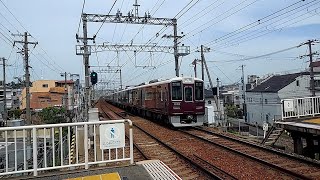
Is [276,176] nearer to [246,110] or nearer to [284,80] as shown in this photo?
[284,80]

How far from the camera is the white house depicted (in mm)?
38469

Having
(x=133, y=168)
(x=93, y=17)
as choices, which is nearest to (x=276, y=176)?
(x=133, y=168)

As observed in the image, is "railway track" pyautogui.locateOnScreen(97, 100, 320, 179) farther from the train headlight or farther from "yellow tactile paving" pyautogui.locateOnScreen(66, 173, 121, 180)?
the train headlight

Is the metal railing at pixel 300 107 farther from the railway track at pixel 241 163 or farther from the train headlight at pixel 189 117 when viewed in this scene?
the train headlight at pixel 189 117

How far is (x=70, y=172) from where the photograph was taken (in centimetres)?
515

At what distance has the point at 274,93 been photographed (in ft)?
128

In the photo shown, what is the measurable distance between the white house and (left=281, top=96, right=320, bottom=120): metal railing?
24262mm

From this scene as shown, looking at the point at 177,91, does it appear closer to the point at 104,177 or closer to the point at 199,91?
the point at 199,91

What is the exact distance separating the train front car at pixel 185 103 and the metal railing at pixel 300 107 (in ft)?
16.8

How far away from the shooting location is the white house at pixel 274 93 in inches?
1515

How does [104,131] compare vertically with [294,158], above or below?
above

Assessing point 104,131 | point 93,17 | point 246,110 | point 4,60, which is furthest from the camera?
point 246,110

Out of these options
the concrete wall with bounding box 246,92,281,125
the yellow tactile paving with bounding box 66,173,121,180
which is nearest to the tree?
the concrete wall with bounding box 246,92,281,125

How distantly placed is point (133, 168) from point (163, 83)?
37.1 ft
